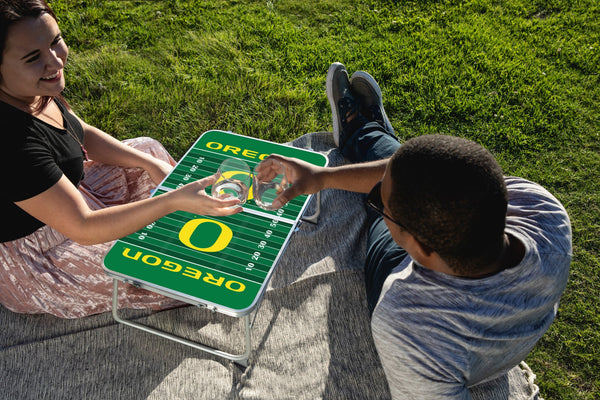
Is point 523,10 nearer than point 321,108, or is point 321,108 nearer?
point 321,108

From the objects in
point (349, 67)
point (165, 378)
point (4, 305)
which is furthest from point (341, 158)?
point (4, 305)

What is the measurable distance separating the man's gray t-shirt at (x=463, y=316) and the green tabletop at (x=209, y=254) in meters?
0.78

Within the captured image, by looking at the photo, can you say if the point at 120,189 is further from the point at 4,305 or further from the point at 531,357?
the point at 531,357

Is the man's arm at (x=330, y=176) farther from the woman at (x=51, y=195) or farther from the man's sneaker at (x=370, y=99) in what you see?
the man's sneaker at (x=370, y=99)

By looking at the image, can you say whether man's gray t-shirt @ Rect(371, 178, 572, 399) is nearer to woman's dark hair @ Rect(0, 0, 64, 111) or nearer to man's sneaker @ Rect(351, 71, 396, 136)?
man's sneaker @ Rect(351, 71, 396, 136)

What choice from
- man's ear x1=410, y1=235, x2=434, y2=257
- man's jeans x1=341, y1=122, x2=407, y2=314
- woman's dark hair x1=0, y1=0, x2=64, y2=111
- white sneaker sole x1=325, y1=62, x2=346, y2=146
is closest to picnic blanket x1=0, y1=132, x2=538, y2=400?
man's jeans x1=341, y1=122, x2=407, y2=314

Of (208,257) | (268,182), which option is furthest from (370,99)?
(208,257)

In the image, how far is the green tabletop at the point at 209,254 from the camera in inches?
106

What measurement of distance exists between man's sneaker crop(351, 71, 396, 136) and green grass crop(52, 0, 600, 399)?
23.7 inches

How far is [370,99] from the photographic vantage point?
4.30m

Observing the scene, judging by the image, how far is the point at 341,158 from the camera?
4340 millimetres

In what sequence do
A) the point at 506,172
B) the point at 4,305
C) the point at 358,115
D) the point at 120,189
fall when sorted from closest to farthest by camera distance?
1. the point at 4,305
2. the point at 120,189
3. the point at 358,115
4. the point at 506,172

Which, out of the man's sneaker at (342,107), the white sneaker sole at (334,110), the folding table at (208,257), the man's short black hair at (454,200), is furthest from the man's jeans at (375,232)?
the man's short black hair at (454,200)

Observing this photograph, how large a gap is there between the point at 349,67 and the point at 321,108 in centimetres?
63
